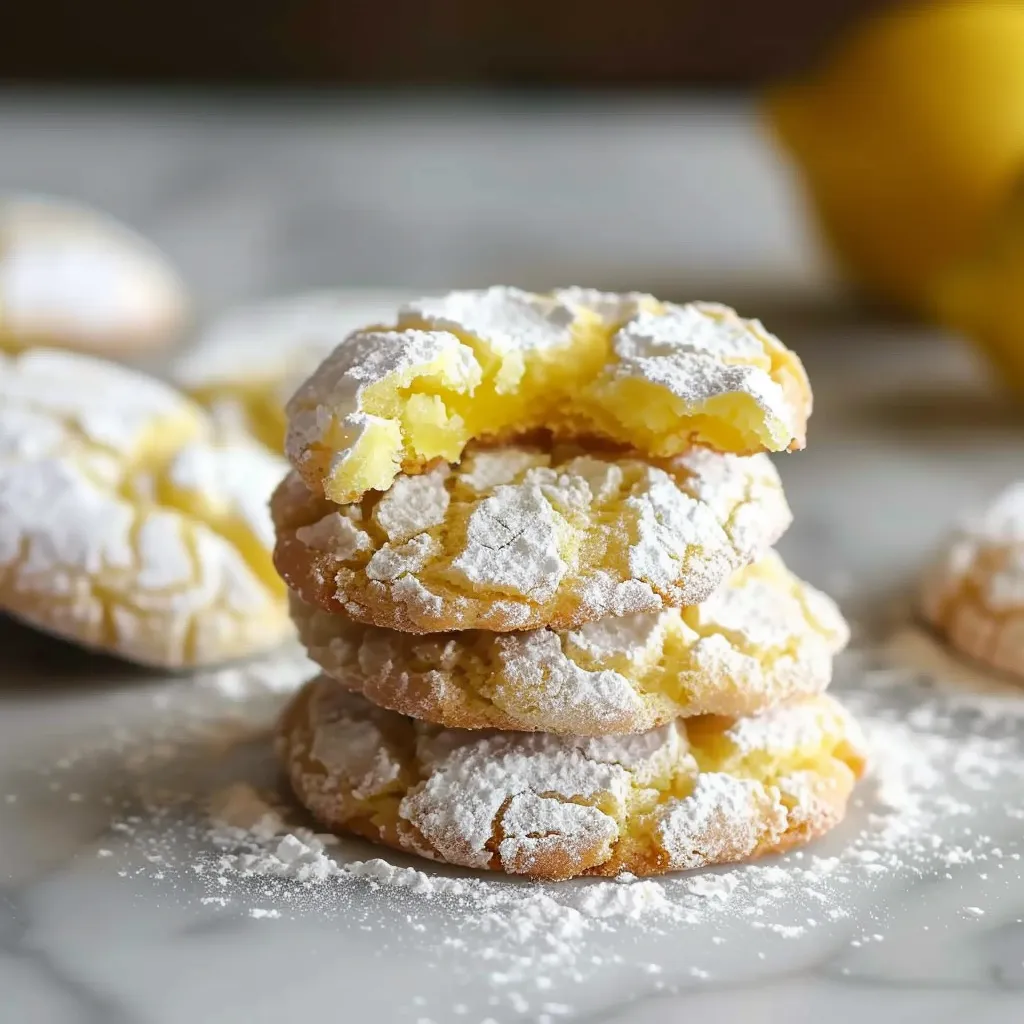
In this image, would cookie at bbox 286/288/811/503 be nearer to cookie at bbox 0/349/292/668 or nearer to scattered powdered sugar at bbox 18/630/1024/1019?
scattered powdered sugar at bbox 18/630/1024/1019

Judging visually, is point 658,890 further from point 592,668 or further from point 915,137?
point 915,137

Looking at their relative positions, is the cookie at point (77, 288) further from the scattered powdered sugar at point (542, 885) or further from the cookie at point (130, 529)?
the scattered powdered sugar at point (542, 885)

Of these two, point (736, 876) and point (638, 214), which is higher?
point (638, 214)

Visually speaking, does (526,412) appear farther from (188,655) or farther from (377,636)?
(188,655)

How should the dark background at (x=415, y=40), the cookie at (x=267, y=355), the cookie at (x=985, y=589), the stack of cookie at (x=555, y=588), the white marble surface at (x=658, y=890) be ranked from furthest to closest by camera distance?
1. the dark background at (x=415, y=40)
2. the cookie at (x=267, y=355)
3. the cookie at (x=985, y=589)
4. the stack of cookie at (x=555, y=588)
5. the white marble surface at (x=658, y=890)

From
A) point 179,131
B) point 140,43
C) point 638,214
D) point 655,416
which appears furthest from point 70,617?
point 140,43

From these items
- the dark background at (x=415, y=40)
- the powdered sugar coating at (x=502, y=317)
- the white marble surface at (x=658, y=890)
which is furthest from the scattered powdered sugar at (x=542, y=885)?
the dark background at (x=415, y=40)
